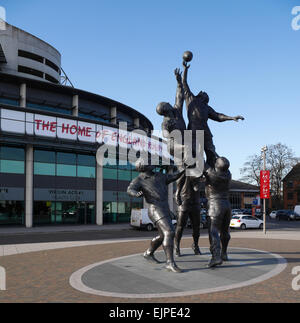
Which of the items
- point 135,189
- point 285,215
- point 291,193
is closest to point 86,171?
point 135,189

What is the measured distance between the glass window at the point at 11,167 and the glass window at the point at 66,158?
2935 millimetres

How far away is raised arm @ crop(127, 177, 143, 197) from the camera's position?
21.1ft

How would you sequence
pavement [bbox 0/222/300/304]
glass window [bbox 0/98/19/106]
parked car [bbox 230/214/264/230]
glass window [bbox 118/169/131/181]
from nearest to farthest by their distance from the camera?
pavement [bbox 0/222/300/304]
glass window [bbox 0/98/19/106]
parked car [bbox 230/214/264/230]
glass window [bbox 118/169/131/181]

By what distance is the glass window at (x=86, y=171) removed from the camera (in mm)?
26859

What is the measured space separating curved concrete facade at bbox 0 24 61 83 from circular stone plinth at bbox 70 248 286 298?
2756 cm

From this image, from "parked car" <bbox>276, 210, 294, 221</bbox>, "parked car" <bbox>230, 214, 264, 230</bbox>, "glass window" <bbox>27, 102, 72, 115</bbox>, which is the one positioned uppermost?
"glass window" <bbox>27, 102, 72, 115</bbox>

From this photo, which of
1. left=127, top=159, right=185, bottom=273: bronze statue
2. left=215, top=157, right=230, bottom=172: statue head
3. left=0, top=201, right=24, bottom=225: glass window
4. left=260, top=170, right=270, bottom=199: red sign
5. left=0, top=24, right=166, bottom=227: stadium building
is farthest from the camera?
left=0, top=24, right=166, bottom=227: stadium building

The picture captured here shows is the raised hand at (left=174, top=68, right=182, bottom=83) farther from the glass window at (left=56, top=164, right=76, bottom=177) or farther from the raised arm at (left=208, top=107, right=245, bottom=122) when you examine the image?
the glass window at (left=56, top=164, right=76, bottom=177)

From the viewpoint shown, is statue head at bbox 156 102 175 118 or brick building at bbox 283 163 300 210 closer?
statue head at bbox 156 102 175 118

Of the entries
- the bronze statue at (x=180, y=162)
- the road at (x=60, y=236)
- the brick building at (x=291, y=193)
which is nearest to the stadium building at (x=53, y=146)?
the road at (x=60, y=236)

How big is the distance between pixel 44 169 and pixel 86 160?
144 inches

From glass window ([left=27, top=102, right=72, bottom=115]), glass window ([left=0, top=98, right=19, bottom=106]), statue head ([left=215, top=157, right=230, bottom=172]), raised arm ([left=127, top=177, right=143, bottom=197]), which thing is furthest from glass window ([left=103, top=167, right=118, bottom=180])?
statue head ([left=215, top=157, right=230, bottom=172])

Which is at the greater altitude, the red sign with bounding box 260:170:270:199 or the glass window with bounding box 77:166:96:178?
the glass window with bounding box 77:166:96:178
